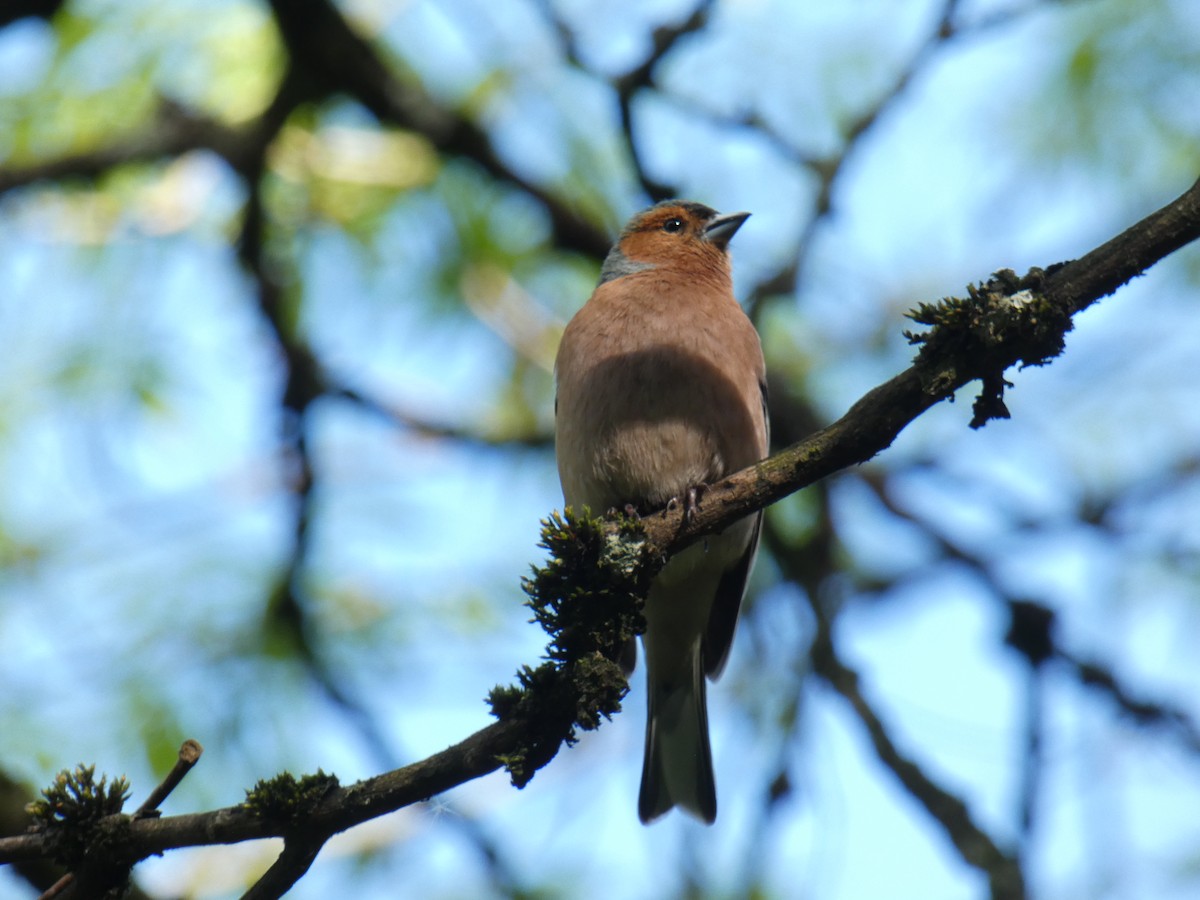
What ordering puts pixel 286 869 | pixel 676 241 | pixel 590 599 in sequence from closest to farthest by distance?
pixel 286 869
pixel 590 599
pixel 676 241

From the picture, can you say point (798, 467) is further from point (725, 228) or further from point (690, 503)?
point (725, 228)

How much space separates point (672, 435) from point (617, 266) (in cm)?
168

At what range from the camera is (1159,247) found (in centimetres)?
329

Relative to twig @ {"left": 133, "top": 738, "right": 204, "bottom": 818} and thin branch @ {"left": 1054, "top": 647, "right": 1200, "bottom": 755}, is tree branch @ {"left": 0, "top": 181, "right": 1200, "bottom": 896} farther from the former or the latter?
thin branch @ {"left": 1054, "top": 647, "right": 1200, "bottom": 755}

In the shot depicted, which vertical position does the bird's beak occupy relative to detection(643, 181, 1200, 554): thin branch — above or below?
above

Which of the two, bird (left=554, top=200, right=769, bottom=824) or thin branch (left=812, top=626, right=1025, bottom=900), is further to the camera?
bird (left=554, top=200, right=769, bottom=824)

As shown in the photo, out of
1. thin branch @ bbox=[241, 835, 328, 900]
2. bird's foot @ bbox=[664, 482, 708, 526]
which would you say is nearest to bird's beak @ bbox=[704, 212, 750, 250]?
bird's foot @ bbox=[664, 482, 708, 526]

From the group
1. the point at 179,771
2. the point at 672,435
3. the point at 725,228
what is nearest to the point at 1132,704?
the point at 672,435

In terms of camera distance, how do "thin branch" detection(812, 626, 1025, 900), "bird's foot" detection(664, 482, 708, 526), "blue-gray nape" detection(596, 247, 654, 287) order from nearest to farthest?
"bird's foot" detection(664, 482, 708, 526) < "thin branch" detection(812, 626, 1025, 900) < "blue-gray nape" detection(596, 247, 654, 287)

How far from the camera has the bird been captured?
5.43 meters

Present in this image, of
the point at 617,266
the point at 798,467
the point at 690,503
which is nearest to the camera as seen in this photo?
the point at 798,467

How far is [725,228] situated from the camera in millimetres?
6902

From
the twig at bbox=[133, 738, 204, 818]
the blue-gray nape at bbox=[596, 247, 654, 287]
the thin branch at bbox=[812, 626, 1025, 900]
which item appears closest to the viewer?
the twig at bbox=[133, 738, 204, 818]

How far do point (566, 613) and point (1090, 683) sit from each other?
2581 mm
